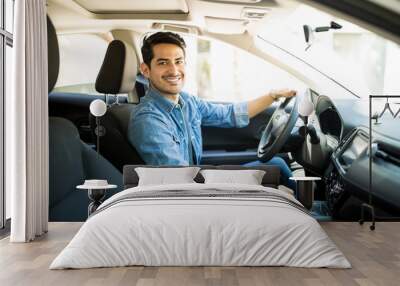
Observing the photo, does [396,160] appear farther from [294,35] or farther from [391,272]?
[391,272]

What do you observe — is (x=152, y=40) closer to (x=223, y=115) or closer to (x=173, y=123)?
(x=173, y=123)

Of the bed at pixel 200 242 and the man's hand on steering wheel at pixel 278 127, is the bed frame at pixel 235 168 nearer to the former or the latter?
the man's hand on steering wheel at pixel 278 127

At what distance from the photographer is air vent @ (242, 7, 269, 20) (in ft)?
22.2

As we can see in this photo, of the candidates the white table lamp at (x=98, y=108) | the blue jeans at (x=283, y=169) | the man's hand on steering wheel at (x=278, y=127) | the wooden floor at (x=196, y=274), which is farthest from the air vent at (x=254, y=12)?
the wooden floor at (x=196, y=274)

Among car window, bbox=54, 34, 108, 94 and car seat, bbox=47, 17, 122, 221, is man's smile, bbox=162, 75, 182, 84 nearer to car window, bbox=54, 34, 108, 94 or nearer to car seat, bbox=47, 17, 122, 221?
car window, bbox=54, 34, 108, 94

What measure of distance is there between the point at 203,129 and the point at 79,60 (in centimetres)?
173

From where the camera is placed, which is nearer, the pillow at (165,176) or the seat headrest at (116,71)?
the pillow at (165,176)

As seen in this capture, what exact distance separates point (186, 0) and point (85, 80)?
1.56m

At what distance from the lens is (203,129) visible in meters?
6.96

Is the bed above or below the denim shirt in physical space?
below

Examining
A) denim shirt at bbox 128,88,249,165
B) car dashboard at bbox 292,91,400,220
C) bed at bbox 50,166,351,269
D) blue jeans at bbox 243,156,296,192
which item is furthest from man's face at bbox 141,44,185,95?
bed at bbox 50,166,351,269

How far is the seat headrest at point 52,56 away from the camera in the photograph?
686 cm

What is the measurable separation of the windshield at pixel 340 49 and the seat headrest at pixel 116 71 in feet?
5.25

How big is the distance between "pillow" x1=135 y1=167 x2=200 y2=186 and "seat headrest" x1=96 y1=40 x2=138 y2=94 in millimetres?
1109
